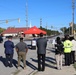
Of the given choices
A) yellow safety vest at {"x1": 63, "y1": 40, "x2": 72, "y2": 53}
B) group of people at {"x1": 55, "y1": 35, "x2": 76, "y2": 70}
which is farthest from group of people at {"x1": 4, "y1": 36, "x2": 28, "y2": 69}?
yellow safety vest at {"x1": 63, "y1": 40, "x2": 72, "y2": 53}

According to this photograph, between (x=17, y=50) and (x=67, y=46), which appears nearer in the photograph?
(x=17, y=50)

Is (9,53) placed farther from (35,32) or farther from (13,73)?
(35,32)

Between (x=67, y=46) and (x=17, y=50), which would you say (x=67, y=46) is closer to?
(x=67, y=46)

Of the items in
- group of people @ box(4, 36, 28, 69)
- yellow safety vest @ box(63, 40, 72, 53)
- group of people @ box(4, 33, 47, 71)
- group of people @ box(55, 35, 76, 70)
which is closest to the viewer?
group of people @ box(4, 33, 47, 71)

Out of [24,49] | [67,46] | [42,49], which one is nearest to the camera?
[42,49]

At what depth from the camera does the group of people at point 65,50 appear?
44.2 ft

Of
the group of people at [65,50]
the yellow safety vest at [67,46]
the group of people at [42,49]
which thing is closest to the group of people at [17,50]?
the group of people at [42,49]

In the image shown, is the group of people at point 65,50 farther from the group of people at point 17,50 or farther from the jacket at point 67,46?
the group of people at point 17,50

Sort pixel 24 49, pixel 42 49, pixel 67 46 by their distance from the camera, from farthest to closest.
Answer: pixel 67 46 < pixel 24 49 < pixel 42 49

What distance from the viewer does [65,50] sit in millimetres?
14797

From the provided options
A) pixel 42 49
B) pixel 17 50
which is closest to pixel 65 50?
pixel 42 49

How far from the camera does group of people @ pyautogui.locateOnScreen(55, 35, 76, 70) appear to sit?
13.5m

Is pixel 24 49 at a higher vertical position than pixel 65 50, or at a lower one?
higher

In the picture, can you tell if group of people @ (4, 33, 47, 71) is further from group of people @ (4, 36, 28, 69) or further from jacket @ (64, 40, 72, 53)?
jacket @ (64, 40, 72, 53)
